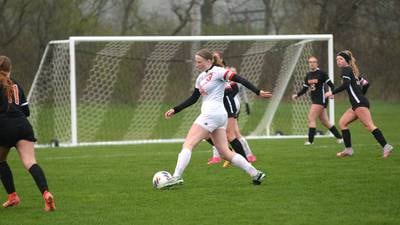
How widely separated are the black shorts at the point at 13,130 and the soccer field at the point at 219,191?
0.83 m

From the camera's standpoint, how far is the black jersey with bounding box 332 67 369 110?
1409cm

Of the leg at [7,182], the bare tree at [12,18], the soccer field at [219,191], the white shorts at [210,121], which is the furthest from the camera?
the bare tree at [12,18]

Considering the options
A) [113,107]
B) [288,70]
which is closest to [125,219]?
[288,70]

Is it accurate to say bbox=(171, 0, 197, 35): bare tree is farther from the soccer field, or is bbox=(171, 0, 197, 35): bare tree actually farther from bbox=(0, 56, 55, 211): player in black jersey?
bbox=(0, 56, 55, 211): player in black jersey

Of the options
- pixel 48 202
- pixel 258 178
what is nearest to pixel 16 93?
pixel 48 202

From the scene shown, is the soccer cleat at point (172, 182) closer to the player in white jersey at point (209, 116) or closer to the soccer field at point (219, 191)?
the player in white jersey at point (209, 116)

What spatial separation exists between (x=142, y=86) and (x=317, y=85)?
24.4ft

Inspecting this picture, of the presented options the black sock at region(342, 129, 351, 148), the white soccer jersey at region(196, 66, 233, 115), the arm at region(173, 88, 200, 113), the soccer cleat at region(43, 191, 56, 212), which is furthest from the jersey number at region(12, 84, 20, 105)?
the black sock at region(342, 129, 351, 148)

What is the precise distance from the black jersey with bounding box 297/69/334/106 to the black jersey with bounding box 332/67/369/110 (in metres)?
3.31

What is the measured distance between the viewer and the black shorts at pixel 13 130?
360 inches

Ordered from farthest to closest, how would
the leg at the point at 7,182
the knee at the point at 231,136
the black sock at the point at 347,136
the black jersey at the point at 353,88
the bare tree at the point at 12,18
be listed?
the bare tree at the point at 12,18, the black sock at the point at 347,136, the black jersey at the point at 353,88, the knee at the point at 231,136, the leg at the point at 7,182

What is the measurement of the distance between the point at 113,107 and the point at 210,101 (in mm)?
13926

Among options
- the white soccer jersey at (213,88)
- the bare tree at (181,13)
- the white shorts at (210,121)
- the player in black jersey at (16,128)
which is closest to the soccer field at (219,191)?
the player in black jersey at (16,128)

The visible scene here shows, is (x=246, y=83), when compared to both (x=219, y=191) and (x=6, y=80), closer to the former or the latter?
(x=219, y=191)
